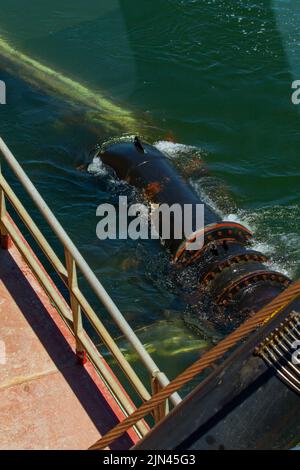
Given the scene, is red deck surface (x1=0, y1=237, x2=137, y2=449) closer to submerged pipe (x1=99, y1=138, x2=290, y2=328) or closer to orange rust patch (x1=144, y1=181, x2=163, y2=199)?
submerged pipe (x1=99, y1=138, x2=290, y2=328)

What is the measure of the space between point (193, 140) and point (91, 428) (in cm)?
995

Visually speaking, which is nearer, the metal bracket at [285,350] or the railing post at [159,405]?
the metal bracket at [285,350]

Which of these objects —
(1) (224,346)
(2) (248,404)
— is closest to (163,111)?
(2) (248,404)

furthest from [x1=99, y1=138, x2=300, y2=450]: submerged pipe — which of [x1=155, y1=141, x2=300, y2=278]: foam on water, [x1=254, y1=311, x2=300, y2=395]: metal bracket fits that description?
[x1=155, y1=141, x2=300, y2=278]: foam on water

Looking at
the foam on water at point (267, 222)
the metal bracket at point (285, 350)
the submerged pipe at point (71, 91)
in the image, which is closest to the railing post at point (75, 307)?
the metal bracket at point (285, 350)

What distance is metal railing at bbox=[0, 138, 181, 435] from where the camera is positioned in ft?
15.8

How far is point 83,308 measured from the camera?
5605 mm

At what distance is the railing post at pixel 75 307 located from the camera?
220 inches

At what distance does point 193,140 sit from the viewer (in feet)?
48.6

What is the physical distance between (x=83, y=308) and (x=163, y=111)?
10712 millimetres

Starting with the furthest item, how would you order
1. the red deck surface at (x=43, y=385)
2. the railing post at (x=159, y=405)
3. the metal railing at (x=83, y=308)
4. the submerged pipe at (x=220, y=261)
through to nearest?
the submerged pipe at (x=220, y=261), the red deck surface at (x=43, y=385), the metal railing at (x=83, y=308), the railing post at (x=159, y=405)

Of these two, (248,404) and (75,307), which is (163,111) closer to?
(75,307)

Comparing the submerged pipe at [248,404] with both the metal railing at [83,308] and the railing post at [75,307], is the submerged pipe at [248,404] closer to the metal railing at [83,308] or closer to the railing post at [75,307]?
the metal railing at [83,308]

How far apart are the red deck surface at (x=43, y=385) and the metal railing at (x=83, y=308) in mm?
172
